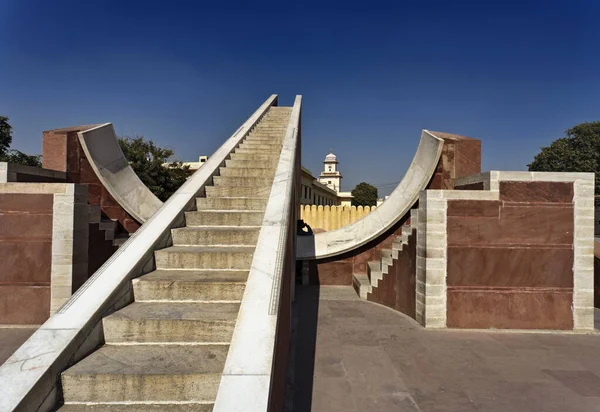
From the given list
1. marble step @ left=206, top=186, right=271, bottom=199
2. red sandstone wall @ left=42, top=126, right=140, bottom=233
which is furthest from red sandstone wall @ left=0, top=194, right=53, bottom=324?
marble step @ left=206, top=186, right=271, bottom=199

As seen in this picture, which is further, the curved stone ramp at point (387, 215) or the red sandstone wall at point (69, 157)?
the curved stone ramp at point (387, 215)

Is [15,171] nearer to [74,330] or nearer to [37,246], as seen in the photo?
[37,246]

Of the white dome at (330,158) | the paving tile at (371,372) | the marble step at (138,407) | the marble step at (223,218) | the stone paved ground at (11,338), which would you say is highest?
the white dome at (330,158)

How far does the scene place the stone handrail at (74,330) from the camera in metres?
2.01

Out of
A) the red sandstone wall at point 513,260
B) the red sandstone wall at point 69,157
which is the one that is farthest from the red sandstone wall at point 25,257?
the red sandstone wall at point 513,260

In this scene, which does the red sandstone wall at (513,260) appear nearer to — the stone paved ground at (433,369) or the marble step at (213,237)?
the stone paved ground at (433,369)

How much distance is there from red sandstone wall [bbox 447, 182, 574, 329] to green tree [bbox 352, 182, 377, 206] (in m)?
48.2

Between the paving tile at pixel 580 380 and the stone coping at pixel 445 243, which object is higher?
the stone coping at pixel 445 243

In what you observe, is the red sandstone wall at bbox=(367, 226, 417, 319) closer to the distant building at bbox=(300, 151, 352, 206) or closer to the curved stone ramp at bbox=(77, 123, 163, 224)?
the curved stone ramp at bbox=(77, 123, 163, 224)

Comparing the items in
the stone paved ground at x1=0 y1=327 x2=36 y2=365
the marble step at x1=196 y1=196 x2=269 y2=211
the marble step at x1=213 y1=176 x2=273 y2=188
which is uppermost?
the marble step at x1=213 y1=176 x2=273 y2=188

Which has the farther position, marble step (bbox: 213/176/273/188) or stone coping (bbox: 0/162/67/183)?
marble step (bbox: 213/176/273/188)

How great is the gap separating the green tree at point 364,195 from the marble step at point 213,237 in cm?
5035

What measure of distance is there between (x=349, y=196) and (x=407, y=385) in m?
48.7

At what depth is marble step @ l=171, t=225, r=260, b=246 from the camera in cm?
387
